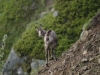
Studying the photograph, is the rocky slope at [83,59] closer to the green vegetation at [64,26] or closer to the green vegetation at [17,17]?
the green vegetation at [64,26]

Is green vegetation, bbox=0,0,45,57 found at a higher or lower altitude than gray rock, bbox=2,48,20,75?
higher

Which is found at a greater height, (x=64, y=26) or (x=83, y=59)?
(x=83, y=59)

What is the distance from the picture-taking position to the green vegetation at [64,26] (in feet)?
77.2

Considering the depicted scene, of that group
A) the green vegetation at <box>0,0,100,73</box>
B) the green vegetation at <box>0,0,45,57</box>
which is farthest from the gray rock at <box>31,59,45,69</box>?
the green vegetation at <box>0,0,45,57</box>

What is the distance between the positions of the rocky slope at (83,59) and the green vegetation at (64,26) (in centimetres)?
823

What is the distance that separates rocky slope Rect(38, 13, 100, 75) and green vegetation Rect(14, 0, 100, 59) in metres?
8.23

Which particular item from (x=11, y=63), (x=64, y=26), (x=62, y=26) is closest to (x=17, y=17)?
(x=62, y=26)

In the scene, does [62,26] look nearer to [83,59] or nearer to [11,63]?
[11,63]

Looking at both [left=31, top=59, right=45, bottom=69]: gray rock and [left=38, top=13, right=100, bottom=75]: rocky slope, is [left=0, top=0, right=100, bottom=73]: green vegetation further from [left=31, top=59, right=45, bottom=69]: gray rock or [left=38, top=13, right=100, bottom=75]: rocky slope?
[left=38, top=13, right=100, bottom=75]: rocky slope

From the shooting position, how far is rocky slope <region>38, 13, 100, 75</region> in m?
11.5

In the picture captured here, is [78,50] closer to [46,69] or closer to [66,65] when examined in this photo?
[66,65]

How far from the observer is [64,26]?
24391 mm

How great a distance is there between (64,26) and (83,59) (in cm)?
1241

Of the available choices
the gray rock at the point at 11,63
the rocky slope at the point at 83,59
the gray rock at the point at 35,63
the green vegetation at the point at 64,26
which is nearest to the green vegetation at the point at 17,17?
the green vegetation at the point at 64,26
